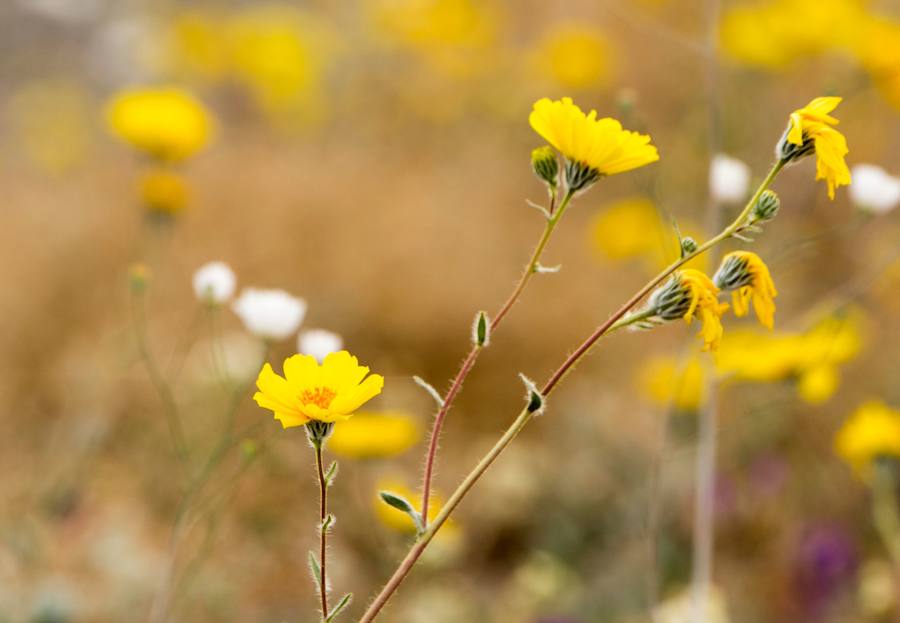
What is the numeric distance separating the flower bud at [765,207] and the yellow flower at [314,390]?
0.35 metres

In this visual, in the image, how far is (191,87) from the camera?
Result: 656cm

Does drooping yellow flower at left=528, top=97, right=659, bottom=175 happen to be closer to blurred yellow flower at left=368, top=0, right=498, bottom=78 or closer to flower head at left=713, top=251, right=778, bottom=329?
flower head at left=713, top=251, right=778, bottom=329

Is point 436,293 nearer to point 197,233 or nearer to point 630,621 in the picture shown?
point 197,233

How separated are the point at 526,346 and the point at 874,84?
1820 mm

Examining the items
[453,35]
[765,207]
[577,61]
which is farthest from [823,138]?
[453,35]

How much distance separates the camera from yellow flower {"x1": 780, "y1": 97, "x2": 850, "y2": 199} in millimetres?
819

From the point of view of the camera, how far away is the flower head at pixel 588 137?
2.81ft

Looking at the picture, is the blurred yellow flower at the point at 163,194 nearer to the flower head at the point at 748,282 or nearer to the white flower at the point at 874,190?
the white flower at the point at 874,190

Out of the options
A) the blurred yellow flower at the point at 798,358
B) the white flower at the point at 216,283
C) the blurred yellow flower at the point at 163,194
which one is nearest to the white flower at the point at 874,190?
the blurred yellow flower at the point at 798,358

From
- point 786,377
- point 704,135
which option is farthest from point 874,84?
point 704,135

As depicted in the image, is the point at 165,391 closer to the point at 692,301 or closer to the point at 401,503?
the point at 401,503

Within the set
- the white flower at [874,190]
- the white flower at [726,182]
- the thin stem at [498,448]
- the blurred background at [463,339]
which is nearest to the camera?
the thin stem at [498,448]

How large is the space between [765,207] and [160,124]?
1605 millimetres

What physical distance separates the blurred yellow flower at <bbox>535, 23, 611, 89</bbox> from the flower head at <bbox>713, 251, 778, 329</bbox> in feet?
13.3
